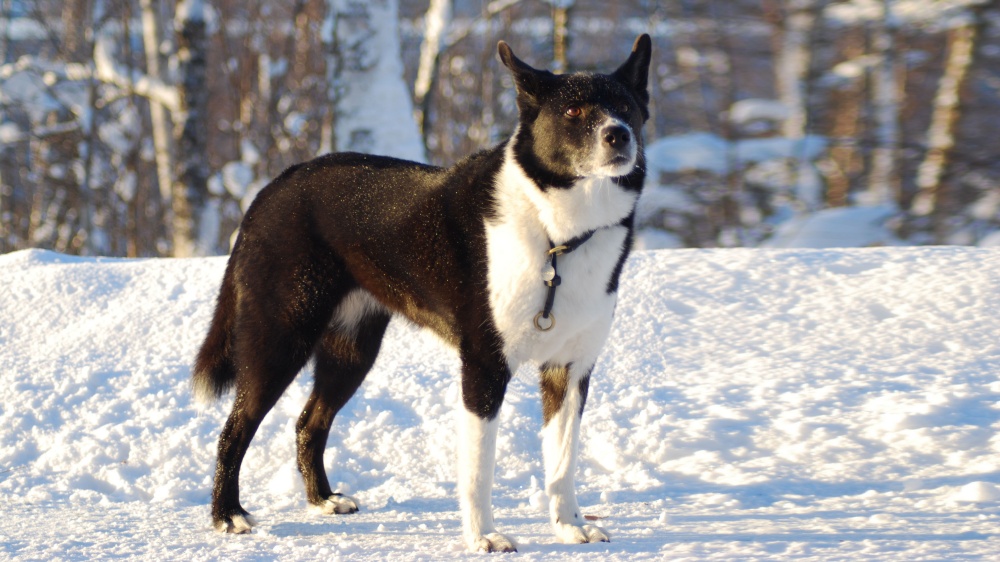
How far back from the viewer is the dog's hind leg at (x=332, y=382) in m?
4.15

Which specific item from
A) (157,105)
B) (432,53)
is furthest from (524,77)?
(157,105)

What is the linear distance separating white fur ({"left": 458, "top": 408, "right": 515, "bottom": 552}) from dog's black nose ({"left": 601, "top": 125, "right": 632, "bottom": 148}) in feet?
3.26

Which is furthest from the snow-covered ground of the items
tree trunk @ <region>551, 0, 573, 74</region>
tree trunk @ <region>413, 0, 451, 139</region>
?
tree trunk @ <region>413, 0, 451, 139</region>

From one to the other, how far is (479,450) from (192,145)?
310 inches

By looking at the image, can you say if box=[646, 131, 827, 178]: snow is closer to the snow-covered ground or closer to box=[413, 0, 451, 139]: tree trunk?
the snow-covered ground

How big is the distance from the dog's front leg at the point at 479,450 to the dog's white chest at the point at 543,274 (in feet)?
0.40

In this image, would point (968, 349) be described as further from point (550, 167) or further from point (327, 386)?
point (327, 386)

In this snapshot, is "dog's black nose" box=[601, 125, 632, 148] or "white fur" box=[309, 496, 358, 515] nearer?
"dog's black nose" box=[601, 125, 632, 148]

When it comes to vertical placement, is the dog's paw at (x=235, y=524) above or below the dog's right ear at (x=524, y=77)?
below

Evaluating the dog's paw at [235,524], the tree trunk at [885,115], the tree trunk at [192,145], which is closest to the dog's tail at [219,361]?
the dog's paw at [235,524]

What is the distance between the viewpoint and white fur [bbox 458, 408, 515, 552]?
3.36 m

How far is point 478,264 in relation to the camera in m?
3.46

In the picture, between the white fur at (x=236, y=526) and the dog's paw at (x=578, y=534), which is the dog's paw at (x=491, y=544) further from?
the white fur at (x=236, y=526)

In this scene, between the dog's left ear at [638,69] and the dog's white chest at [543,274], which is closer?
the dog's white chest at [543,274]
